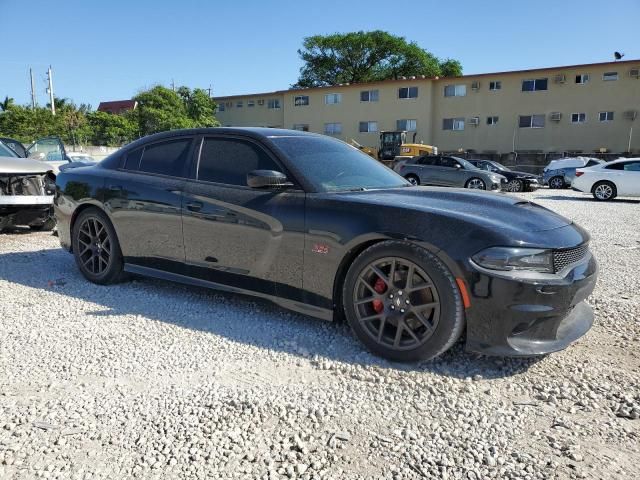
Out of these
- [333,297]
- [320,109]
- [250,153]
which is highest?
[320,109]

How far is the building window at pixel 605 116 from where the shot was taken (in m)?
31.6

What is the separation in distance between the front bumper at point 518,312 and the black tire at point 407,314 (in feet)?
0.37

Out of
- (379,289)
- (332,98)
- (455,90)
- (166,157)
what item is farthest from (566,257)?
(332,98)

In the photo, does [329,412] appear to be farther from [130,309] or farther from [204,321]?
[130,309]

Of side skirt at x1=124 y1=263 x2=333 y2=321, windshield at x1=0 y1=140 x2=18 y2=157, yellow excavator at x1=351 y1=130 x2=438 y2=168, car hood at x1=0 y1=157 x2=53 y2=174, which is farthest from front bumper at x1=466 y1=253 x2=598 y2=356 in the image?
yellow excavator at x1=351 y1=130 x2=438 y2=168

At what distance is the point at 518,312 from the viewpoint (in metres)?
2.74

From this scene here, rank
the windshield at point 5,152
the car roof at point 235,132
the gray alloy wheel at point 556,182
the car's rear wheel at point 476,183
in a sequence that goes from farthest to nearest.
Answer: the gray alloy wheel at point 556,182 → the car's rear wheel at point 476,183 → the windshield at point 5,152 → the car roof at point 235,132

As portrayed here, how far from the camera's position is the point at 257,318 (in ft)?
12.6

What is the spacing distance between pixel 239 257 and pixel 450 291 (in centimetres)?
163

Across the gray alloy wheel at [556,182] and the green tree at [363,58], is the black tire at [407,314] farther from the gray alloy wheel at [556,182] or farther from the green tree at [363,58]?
the green tree at [363,58]

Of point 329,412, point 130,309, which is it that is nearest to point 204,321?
point 130,309

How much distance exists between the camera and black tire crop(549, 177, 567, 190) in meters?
23.0

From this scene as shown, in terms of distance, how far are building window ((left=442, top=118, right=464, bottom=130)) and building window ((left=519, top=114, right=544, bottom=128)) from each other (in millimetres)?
4220

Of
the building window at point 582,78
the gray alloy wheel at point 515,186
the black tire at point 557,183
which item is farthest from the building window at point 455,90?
the gray alloy wheel at point 515,186
